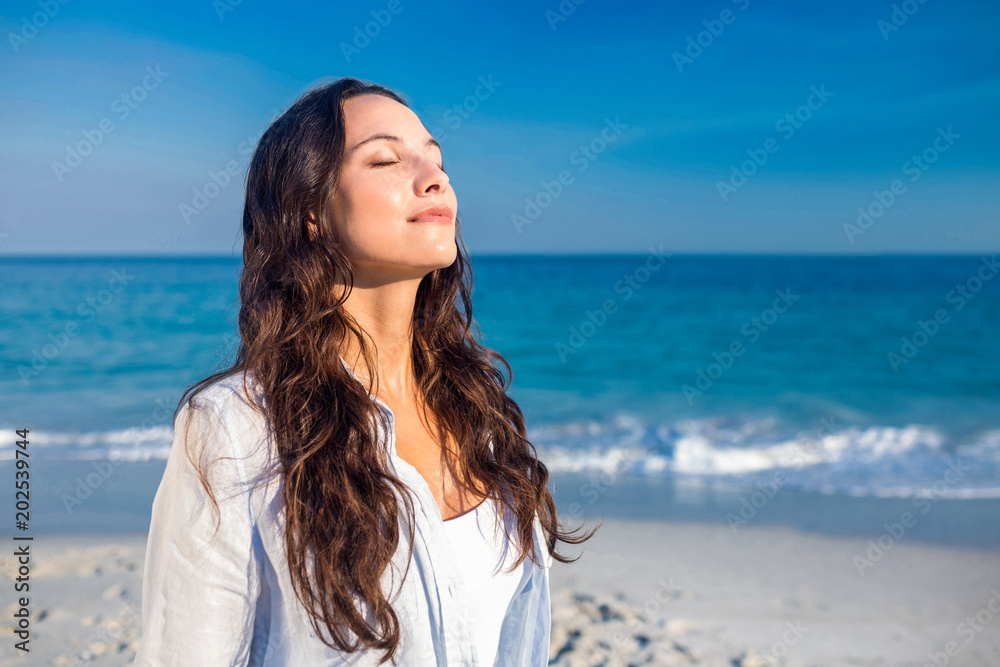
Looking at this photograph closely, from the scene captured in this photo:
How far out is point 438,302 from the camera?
233cm

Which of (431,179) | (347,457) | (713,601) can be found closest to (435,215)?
(431,179)

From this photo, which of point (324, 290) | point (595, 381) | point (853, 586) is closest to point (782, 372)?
point (595, 381)

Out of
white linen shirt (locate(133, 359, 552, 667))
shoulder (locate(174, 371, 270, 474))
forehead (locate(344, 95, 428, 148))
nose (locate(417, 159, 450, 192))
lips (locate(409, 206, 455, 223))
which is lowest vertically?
white linen shirt (locate(133, 359, 552, 667))

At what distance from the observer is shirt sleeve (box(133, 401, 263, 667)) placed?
4.38 feet

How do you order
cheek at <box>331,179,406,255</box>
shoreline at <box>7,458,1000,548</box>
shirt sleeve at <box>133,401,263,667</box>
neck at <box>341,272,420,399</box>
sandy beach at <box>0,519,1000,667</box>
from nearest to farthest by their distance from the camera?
shirt sleeve at <box>133,401,263,667</box>
cheek at <box>331,179,406,255</box>
neck at <box>341,272,420,399</box>
sandy beach at <box>0,519,1000,667</box>
shoreline at <box>7,458,1000,548</box>

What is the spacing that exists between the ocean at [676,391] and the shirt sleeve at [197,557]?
2.50 feet

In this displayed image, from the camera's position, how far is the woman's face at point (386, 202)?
176cm

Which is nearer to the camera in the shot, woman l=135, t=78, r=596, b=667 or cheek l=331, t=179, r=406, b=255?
woman l=135, t=78, r=596, b=667

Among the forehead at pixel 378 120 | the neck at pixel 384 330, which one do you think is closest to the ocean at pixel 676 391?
the neck at pixel 384 330

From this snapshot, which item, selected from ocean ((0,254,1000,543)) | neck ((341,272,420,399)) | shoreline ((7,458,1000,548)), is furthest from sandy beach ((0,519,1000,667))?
neck ((341,272,420,399))

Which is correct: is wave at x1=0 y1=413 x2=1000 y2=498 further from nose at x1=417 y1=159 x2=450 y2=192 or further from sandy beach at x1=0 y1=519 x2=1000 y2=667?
nose at x1=417 y1=159 x2=450 y2=192

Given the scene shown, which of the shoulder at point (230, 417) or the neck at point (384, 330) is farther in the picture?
the neck at point (384, 330)

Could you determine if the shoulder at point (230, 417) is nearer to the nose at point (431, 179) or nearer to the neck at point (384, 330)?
the neck at point (384, 330)

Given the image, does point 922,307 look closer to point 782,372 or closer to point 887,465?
point 782,372
